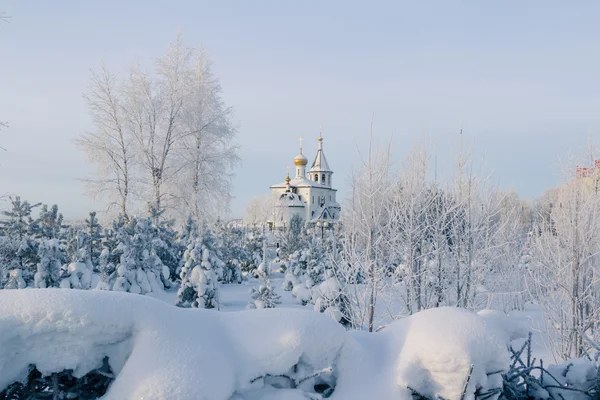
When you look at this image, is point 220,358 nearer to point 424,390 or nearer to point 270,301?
point 424,390

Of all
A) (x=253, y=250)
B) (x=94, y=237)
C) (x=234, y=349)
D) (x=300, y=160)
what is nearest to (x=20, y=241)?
(x=94, y=237)

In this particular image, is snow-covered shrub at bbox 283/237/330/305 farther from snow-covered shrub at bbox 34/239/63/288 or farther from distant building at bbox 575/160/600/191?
distant building at bbox 575/160/600/191

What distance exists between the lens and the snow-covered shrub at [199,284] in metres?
13.4

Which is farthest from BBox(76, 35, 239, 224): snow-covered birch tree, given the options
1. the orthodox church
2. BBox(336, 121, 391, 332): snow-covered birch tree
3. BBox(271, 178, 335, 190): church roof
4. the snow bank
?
BBox(271, 178, 335, 190): church roof

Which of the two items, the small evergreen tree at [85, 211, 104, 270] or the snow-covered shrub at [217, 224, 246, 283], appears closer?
the small evergreen tree at [85, 211, 104, 270]

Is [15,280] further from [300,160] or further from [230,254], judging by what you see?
[300,160]

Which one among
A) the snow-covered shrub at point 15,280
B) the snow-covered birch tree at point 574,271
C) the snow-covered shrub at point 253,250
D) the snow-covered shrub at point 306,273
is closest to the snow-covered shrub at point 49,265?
the snow-covered shrub at point 15,280

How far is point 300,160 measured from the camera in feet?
228

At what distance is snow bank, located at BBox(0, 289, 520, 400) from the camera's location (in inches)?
83.5

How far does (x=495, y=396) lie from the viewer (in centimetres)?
269

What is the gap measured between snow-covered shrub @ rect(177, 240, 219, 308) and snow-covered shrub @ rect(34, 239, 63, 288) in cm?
346

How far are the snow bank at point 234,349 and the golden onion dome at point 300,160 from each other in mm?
66832

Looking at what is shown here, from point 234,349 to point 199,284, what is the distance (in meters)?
11.4

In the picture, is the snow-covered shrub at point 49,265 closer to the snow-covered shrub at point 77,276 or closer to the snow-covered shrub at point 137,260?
the snow-covered shrub at point 77,276
